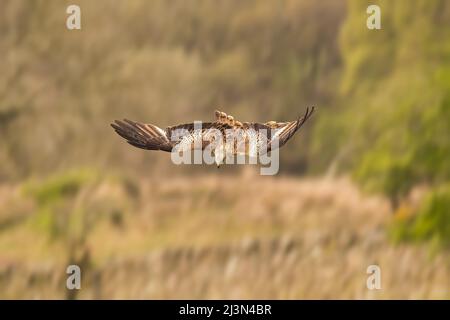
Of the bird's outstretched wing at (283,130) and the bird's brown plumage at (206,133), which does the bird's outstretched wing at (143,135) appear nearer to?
the bird's brown plumage at (206,133)

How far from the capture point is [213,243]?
43.9 feet

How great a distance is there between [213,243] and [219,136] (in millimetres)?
9096

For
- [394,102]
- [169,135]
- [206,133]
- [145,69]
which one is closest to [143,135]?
[169,135]

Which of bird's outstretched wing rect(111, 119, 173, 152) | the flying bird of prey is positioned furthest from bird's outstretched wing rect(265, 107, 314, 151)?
bird's outstretched wing rect(111, 119, 173, 152)

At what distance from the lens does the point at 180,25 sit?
13.5 meters

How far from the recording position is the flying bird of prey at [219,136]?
4.30 meters

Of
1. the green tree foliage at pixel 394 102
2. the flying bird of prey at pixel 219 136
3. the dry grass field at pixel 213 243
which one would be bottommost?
the dry grass field at pixel 213 243

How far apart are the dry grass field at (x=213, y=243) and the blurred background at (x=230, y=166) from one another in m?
0.02

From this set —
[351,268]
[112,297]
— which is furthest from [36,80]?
[351,268]

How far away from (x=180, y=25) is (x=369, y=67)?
10.3 feet

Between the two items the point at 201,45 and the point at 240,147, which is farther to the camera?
the point at 201,45

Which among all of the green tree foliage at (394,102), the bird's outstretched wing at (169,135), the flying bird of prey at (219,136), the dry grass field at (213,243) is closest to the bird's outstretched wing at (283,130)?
the flying bird of prey at (219,136)

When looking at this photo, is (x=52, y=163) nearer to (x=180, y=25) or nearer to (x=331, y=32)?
(x=180, y=25)

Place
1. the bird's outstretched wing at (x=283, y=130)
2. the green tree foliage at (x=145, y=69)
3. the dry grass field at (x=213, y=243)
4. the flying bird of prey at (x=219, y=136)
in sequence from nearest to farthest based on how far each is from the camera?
the flying bird of prey at (x=219, y=136)
the bird's outstretched wing at (x=283, y=130)
the green tree foliage at (x=145, y=69)
the dry grass field at (x=213, y=243)
